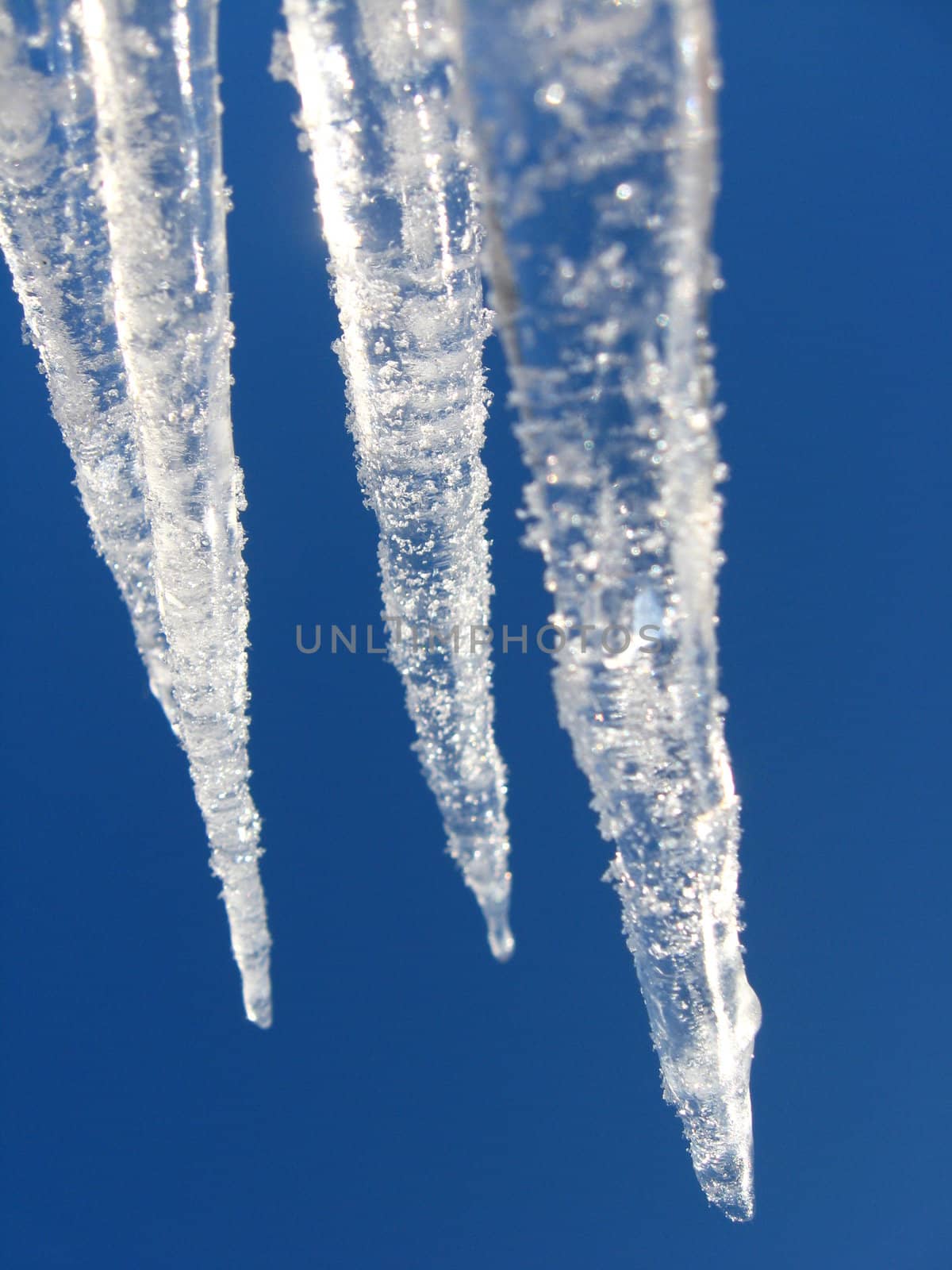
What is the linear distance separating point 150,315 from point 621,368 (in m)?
0.45

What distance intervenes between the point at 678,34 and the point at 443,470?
18.0 inches

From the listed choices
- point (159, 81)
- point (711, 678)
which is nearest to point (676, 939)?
point (711, 678)

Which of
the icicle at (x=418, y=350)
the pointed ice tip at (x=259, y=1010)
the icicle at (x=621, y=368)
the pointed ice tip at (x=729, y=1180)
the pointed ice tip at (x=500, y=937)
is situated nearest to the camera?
the icicle at (x=621, y=368)

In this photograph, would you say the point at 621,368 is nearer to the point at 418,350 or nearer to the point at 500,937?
the point at 418,350

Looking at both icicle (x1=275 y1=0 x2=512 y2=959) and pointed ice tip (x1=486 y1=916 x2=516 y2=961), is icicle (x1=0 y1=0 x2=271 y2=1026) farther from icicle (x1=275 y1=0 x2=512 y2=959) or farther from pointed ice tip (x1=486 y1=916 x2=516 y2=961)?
pointed ice tip (x1=486 y1=916 x2=516 y2=961)

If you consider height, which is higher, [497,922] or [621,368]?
[621,368]

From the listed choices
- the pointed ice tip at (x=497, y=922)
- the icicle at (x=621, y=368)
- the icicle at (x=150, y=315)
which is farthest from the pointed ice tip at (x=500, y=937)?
the icicle at (x=150, y=315)

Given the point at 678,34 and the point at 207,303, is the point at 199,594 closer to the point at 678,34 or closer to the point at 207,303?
the point at 207,303

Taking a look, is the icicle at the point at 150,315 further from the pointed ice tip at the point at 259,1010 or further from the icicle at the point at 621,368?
the icicle at the point at 621,368

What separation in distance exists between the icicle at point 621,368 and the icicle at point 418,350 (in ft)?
0.67

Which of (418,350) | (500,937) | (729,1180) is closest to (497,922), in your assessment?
(500,937)

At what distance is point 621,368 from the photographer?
533mm

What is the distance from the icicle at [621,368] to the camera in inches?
18.3

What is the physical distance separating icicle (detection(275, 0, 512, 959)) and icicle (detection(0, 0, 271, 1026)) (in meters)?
0.11
